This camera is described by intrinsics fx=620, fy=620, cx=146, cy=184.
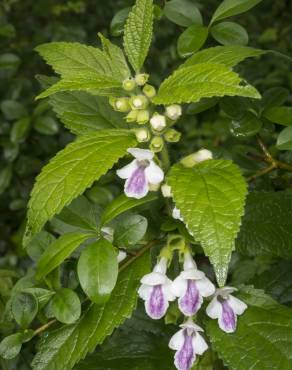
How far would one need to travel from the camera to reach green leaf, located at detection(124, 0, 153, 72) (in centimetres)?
121

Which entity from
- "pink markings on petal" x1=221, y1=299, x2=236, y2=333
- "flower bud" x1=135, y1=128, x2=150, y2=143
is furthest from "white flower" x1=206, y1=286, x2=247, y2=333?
"flower bud" x1=135, y1=128, x2=150, y2=143

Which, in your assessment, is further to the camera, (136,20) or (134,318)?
(134,318)

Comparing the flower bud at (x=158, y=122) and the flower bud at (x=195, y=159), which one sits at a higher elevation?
the flower bud at (x=158, y=122)

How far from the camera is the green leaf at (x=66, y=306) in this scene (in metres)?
1.25

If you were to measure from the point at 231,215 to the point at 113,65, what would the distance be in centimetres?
45

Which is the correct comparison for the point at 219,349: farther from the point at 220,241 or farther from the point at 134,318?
the point at 134,318

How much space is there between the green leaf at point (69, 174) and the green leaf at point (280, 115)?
49cm

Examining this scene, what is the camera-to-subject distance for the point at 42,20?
4.19 m

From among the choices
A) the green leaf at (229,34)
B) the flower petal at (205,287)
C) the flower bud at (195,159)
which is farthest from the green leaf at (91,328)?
the green leaf at (229,34)

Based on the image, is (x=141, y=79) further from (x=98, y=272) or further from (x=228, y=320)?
(x=228, y=320)

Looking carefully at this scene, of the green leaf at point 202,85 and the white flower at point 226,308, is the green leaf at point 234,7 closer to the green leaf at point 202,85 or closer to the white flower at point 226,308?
the green leaf at point 202,85

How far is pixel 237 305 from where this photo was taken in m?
1.28

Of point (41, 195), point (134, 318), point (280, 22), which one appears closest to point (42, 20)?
point (280, 22)

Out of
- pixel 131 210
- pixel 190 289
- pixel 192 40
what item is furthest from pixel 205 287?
pixel 192 40
